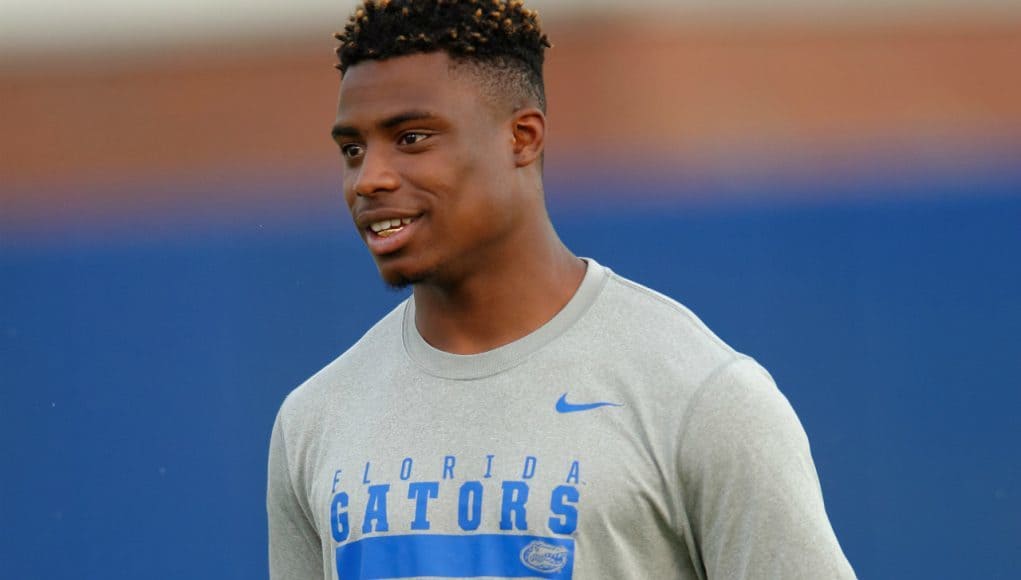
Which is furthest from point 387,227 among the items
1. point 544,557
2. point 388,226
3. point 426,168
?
point 544,557

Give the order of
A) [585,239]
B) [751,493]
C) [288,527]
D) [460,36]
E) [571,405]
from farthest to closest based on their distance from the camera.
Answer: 1. [585,239]
2. [288,527]
3. [460,36]
4. [571,405]
5. [751,493]

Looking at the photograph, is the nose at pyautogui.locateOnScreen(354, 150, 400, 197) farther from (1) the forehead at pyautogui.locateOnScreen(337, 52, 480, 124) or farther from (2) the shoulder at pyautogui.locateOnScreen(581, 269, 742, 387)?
(2) the shoulder at pyautogui.locateOnScreen(581, 269, 742, 387)

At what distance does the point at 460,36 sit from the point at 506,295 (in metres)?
0.45

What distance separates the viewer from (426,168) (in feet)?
8.52

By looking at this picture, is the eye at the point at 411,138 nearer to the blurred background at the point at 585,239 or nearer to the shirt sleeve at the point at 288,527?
the shirt sleeve at the point at 288,527

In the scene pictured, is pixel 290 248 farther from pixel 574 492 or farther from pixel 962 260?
pixel 574 492

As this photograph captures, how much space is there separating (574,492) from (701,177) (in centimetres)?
387

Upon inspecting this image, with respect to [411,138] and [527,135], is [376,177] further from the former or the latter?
[527,135]

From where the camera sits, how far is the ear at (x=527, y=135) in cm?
273

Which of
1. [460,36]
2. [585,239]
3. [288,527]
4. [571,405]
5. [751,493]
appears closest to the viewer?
[751,493]

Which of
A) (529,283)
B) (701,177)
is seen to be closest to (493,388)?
(529,283)

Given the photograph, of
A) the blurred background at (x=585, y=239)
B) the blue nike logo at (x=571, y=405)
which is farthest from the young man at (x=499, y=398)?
the blurred background at (x=585, y=239)

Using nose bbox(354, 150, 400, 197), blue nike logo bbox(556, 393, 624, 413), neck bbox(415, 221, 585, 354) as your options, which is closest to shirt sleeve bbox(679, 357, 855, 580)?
blue nike logo bbox(556, 393, 624, 413)

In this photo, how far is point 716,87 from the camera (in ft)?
20.7
